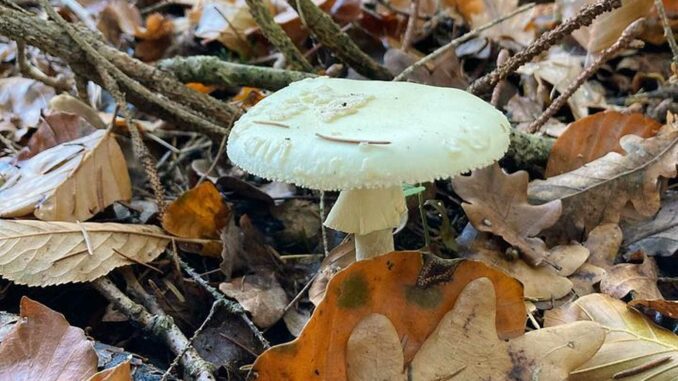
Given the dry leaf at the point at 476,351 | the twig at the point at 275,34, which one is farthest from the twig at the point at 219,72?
the dry leaf at the point at 476,351

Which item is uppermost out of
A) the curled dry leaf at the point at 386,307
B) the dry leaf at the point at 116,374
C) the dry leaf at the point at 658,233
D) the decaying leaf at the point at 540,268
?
the dry leaf at the point at 116,374

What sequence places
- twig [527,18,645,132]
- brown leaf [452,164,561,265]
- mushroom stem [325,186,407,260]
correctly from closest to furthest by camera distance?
mushroom stem [325,186,407,260], brown leaf [452,164,561,265], twig [527,18,645,132]

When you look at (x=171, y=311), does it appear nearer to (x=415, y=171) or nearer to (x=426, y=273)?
(x=426, y=273)

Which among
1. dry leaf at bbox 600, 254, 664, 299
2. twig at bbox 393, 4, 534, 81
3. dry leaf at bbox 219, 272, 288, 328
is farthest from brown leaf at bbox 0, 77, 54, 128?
dry leaf at bbox 600, 254, 664, 299

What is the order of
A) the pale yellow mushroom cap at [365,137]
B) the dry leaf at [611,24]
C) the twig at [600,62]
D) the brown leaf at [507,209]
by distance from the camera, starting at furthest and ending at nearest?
the dry leaf at [611,24], the twig at [600,62], the brown leaf at [507,209], the pale yellow mushroom cap at [365,137]

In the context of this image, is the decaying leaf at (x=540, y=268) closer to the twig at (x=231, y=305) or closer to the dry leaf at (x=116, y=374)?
the twig at (x=231, y=305)

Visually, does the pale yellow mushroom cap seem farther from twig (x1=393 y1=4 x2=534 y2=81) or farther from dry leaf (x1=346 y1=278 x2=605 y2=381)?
twig (x1=393 y1=4 x2=534 y2=81)

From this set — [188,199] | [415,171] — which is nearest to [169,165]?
[188,199]

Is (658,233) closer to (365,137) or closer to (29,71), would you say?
(365,137)
